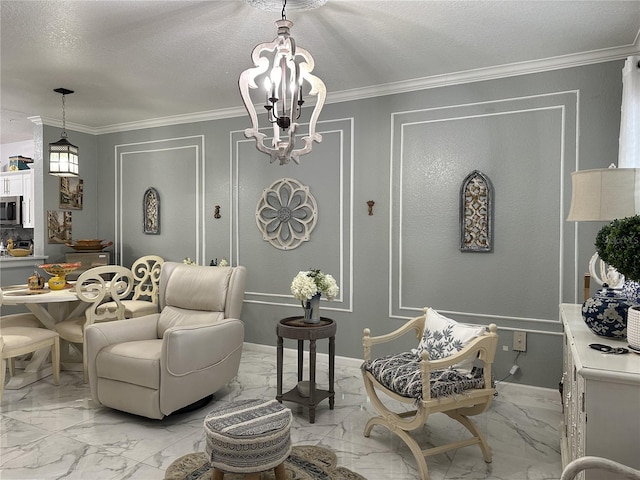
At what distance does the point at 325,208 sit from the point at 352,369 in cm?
154

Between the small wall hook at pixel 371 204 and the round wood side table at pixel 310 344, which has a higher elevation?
the small wall hook at pixel 371 204

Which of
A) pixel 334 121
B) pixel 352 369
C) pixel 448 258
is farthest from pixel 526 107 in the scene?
pixel 352 369

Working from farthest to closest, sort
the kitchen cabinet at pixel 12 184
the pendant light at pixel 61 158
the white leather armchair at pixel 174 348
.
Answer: the kitchen cabinet at pixel 12 184
the pendant light at pixel 61 158
the white leather armchair at pixel 174 348

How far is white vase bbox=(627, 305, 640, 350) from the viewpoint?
1559mm

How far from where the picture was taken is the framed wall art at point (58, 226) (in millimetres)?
5241

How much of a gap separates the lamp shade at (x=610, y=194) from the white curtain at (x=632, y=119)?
844mm

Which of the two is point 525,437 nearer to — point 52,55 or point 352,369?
point 352,369

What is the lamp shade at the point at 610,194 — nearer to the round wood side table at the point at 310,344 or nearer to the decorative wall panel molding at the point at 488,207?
the decorative wall panel molding at the point at 488,207

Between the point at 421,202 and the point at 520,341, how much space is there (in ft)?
4.48

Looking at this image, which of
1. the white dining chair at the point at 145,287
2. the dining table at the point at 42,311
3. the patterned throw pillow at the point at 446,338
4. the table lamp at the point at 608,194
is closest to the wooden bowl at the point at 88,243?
the white dining chair at the point at 145,287

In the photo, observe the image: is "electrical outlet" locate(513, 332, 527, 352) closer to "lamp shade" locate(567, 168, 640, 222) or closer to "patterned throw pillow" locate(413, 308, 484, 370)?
"patterned throw pillow" locate(413, 308, 484, 370)

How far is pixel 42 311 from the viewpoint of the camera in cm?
385

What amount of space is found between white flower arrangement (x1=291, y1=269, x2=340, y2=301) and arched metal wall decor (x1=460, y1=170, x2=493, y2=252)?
1.27 metres

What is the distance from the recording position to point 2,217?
234 inches
